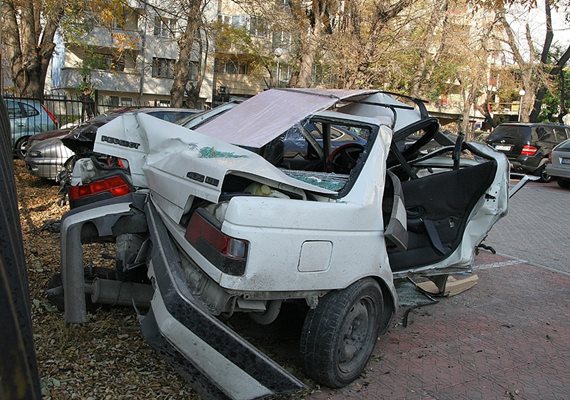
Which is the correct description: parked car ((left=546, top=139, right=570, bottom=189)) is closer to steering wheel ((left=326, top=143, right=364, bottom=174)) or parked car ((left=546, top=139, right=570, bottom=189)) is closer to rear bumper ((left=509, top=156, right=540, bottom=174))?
rear bumper ((left=509, top=156, right=540, bottom=174))

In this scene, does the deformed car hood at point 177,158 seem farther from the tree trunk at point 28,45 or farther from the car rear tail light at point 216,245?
the tree trunk at point 28,45

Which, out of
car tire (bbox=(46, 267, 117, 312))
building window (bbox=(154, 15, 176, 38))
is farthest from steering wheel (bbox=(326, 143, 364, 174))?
building window (bbox=(154, 15, 176, 38))

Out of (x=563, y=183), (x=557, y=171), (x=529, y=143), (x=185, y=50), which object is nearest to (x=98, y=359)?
(x=185, y=50)

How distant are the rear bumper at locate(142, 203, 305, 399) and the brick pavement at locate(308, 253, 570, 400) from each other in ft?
2.57

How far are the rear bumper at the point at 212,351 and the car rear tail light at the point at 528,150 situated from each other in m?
16.3

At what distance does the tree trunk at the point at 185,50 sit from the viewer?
1436 centimetres

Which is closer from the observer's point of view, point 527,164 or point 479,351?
point 479,351

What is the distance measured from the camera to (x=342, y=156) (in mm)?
5266

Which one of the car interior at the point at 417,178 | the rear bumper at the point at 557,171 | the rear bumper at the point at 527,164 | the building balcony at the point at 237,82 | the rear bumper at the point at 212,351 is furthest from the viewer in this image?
the building balcony at the point at 237,82

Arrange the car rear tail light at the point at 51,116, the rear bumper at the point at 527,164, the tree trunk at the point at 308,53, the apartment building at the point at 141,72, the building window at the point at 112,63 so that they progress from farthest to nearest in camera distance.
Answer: the building window at the point at 112,63
the apartment building at the point at 141,72
the rear bumper at the point at 527,164
the tree trunk at the point at 308,53
the car rear tail light at the point at 51,116

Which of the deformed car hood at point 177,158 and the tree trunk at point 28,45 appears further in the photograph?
the tree trunk at point 28,45

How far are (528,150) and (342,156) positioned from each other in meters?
13.9

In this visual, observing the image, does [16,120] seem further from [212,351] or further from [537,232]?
[212,351]

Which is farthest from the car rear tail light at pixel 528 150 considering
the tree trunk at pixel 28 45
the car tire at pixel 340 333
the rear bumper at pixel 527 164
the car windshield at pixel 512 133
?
the car tire at pixel 340 333
